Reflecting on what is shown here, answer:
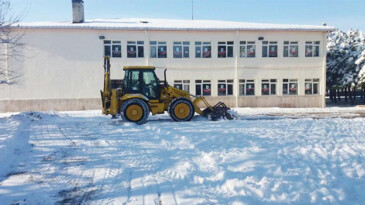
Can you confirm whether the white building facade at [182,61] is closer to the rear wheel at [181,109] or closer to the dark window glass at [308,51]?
the dark window glass at [308,51]

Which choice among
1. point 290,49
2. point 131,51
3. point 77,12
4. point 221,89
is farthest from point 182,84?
point 77,12

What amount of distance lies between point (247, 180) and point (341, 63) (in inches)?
1269

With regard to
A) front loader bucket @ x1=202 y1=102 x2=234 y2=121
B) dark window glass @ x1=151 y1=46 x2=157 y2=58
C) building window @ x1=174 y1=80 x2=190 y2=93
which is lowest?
front loader bucket @ x1=202 y1=102 x2=234 y2=121

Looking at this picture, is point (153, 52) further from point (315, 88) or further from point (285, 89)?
point (315, 88)

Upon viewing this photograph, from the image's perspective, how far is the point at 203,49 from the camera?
27.4 meters

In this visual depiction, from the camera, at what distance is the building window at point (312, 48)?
2841 cm

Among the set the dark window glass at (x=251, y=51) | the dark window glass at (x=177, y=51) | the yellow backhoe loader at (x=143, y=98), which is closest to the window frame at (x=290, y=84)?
the dark window glass at (x=251, y=51)

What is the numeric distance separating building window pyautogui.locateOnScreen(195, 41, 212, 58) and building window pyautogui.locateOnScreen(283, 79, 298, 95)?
22.8 feet

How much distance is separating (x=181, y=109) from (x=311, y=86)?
17321mm

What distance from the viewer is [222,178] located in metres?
5.79

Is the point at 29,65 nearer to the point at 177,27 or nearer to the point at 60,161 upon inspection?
the point at 177,27

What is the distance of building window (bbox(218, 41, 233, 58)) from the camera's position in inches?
1083

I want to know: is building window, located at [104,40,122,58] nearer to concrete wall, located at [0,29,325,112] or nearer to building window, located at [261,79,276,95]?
concrete wall, located at [0,29,325,112]

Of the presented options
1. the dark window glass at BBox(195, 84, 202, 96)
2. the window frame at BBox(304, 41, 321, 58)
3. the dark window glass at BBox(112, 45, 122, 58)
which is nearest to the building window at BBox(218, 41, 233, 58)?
the dark window glass at BBox(195, 84, 202, 96)
